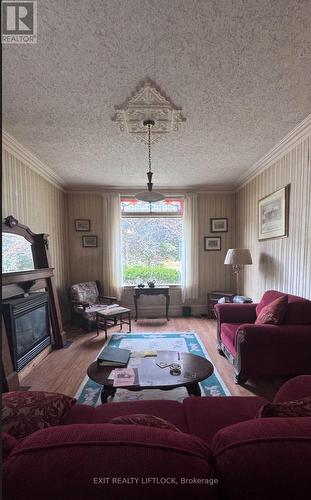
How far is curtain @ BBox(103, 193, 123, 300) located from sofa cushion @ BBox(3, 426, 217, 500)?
4211 millimetres

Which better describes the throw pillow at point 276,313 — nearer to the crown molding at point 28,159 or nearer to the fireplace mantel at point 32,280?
the fireplace mantel at point 32,280

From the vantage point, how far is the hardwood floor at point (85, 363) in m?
2.39

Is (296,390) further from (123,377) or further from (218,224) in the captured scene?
(218,224)

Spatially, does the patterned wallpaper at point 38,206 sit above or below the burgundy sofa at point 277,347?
above

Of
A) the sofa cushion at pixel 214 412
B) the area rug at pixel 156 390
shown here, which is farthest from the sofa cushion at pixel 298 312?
the sofa cushion at pixel 214 412

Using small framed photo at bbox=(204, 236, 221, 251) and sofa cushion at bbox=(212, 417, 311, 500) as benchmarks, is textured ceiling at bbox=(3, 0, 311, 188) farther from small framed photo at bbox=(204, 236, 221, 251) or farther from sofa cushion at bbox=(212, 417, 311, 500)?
small framed photo at bbox=(204, 236, 221, 251)

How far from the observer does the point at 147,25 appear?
1486 millimetres

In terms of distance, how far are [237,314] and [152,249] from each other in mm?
2370

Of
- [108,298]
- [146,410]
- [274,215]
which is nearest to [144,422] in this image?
[146,410]

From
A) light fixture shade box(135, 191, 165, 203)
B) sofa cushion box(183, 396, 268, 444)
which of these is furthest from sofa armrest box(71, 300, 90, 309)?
sofa cushion box(183, 396, 268, 444)

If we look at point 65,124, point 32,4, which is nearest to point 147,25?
point 32,4

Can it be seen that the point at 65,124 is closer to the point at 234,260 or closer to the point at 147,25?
the point at 147,25

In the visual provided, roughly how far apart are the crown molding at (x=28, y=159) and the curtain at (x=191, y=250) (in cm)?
249

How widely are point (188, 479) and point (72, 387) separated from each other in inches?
86.8
